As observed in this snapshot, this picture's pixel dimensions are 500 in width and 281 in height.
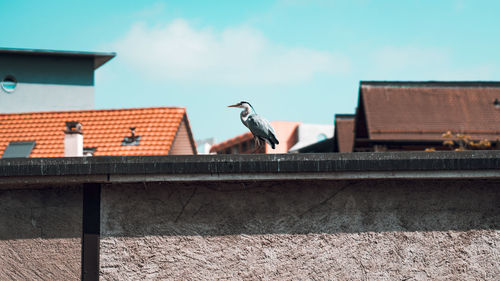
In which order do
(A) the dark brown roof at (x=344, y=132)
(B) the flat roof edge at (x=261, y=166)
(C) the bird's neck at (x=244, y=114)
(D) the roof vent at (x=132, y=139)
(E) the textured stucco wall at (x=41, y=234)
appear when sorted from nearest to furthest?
(B) the flat roof edge at (x=261, y=166) < (E) the textured stucco wall at (x=41, y=234) < (C) the bird's neck at (x=244, y=114) < (D) the roof vent at (x=132, y=139) < (A) the dark brown roof at (x=344, y=132)

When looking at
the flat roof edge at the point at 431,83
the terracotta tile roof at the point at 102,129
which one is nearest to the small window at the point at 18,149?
the terracotta tile roof at the point at 102,129

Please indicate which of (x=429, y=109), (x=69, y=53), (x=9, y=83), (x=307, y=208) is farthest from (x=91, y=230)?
(x=9, y=83)

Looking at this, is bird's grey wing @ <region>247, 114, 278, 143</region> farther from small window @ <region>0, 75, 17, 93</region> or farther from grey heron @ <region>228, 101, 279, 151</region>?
small window @ <region>0, 75, 17, 93</region>

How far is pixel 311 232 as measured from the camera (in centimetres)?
545

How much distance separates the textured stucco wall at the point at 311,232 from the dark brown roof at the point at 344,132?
30.5m

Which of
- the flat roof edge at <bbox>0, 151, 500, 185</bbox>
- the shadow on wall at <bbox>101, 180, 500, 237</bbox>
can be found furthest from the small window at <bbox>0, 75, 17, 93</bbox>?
the shadow on wall at <bbox>101, 180, 500, 237</bbox>

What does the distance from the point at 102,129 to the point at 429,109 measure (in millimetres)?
13844

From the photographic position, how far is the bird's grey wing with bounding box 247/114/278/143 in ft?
26.0

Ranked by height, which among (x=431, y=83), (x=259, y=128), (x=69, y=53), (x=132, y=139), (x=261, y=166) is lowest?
(x=261, y=166)

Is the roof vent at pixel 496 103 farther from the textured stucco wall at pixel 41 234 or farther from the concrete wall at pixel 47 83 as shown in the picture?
the textured stucco wall at pixel 41 234

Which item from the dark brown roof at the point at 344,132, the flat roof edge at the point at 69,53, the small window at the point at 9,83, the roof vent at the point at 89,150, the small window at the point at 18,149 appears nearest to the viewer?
the roof vent at the point at 89,150

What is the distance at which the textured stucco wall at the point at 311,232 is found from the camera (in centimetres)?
541

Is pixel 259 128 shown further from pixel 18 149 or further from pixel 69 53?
pixel 69 53

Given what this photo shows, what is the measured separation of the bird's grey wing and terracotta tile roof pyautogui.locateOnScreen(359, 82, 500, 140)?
779 inches
